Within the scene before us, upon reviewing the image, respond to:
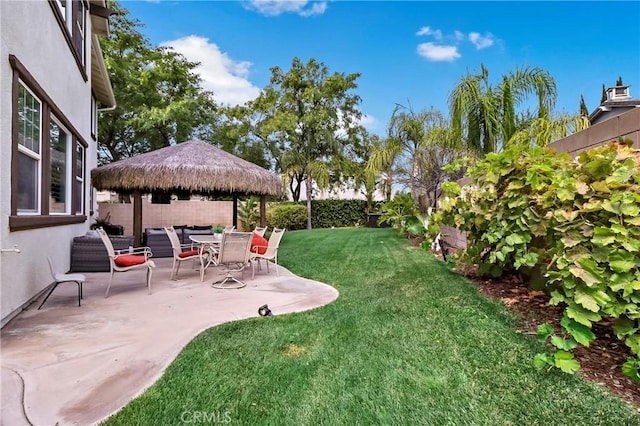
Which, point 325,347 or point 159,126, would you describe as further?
point 159,126

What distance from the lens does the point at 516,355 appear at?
3205mm

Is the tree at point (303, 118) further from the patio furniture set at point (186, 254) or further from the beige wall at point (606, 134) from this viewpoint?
the beige wall at point (606, 134)

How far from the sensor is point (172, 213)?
17.9 meters

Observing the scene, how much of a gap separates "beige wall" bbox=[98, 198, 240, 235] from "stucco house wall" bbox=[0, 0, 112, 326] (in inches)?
389

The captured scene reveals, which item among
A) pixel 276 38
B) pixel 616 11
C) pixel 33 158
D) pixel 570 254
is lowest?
pixel 570 254

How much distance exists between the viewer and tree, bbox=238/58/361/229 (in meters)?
23.6

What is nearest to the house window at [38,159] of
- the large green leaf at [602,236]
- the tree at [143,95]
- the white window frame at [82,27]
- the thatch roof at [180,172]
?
the thatch roof at [180,172]

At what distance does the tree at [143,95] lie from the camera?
772 inches

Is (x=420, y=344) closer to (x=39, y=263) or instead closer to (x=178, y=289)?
(x=178, y=289)

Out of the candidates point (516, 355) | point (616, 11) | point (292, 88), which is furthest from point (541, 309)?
point (292, 88)

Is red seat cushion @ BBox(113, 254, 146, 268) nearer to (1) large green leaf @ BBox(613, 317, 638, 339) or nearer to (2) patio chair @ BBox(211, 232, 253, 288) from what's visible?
(2) patio chair @ BBox(211, 232, 253, 288)

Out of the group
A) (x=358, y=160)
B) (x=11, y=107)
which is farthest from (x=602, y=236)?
(x=358, y=160)

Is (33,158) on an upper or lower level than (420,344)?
upper

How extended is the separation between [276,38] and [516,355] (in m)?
15.9
